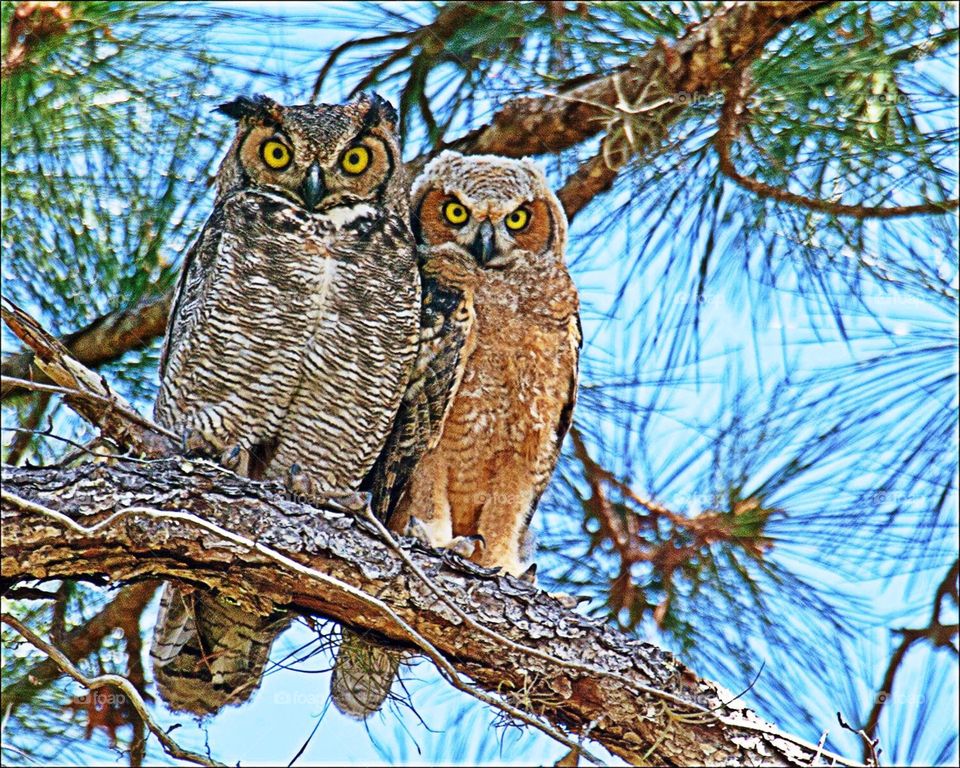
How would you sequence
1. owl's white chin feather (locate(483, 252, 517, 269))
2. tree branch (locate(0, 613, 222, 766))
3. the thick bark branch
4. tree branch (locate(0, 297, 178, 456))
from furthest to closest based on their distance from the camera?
the thick bark branch, owl's white chin feather (locate(483, 252, 517, 269)), tree branch (locate(0, 297, 178, 456)), tree branch (locate(0, 613, 222, 766))

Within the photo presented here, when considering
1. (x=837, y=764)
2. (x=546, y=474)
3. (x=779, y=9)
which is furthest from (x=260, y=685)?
(x=779, y=9)

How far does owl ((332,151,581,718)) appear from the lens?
2812 millimetres

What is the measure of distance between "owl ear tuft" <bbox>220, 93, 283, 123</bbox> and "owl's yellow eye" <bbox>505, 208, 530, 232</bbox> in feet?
2.04

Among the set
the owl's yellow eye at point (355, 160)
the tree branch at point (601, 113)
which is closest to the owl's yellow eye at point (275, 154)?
the owl's yellow eye at point (355, 160)

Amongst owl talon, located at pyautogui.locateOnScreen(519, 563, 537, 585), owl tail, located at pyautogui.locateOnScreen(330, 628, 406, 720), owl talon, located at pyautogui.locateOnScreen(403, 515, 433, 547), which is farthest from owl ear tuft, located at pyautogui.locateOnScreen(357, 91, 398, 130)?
owl tail, located at pyautogui.locateOnScreen(330, 628, 406, 720)

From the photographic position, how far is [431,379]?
2795 mm

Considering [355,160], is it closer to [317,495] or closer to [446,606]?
[317,495]

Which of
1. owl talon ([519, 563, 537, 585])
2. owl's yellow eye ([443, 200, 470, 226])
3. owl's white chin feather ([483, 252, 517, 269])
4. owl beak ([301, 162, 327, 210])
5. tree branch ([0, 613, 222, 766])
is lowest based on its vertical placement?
tree branch ([0, 613, 222, 766])

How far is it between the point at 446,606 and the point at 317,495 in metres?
0.46

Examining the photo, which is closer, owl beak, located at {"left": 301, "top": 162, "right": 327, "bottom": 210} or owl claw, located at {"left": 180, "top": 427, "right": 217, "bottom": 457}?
owl claw, located at {"left": 180, "top": 427, "right": 217, "bottom": 457}

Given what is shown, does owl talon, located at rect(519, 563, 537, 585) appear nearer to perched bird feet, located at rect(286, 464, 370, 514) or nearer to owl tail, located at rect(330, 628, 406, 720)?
owl tail, located at rect(330, 628, 406, 720)

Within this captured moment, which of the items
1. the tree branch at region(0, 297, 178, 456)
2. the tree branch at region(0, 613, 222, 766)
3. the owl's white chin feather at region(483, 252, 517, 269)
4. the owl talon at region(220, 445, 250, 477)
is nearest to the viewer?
the tree branch at region(0, 613, 222, 766)

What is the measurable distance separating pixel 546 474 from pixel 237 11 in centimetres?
152

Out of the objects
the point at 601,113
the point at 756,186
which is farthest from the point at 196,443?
the point at 756,186
